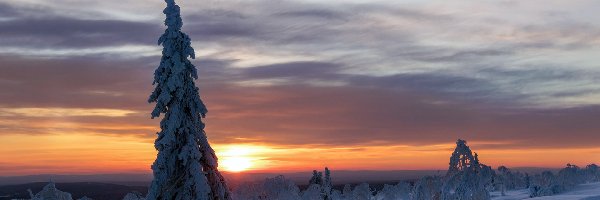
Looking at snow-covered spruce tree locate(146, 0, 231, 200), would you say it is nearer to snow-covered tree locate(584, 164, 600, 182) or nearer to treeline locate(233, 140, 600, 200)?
treeline locate(233, 140, 600, 200)

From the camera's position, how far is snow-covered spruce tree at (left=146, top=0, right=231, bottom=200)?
19.8 meters

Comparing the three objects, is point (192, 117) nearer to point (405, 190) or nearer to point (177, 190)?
point (177, 190)

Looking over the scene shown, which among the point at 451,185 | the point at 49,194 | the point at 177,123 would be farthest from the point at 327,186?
the point at 177,123

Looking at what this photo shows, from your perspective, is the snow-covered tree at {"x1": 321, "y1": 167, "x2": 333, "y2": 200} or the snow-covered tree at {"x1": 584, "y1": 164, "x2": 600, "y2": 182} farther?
the snow-covered tree at {"x1": 584, "y1": 164, "x2": 600, "y2": 182}

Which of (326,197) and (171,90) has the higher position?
(171,90)

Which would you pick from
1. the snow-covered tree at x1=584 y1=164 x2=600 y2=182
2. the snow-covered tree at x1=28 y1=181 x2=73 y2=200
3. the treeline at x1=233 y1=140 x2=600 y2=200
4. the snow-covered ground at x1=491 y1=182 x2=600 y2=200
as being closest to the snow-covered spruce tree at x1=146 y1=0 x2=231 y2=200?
the snow-covered tree at x1=28 y1=181 x2=73 y2=200

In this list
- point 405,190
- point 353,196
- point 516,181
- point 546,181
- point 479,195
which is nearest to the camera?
point 479,195

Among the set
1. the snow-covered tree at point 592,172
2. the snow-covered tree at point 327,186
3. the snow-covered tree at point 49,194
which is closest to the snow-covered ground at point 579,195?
the snow-covered tree at point 327,186

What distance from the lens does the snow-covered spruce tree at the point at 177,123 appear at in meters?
19.8

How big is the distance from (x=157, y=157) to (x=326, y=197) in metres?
36.5

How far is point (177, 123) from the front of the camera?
782 inches

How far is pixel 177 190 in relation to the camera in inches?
809

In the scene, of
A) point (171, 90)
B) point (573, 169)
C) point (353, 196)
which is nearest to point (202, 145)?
point (171, 90)

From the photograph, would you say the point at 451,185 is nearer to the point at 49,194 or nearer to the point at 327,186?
the point at 327,186
